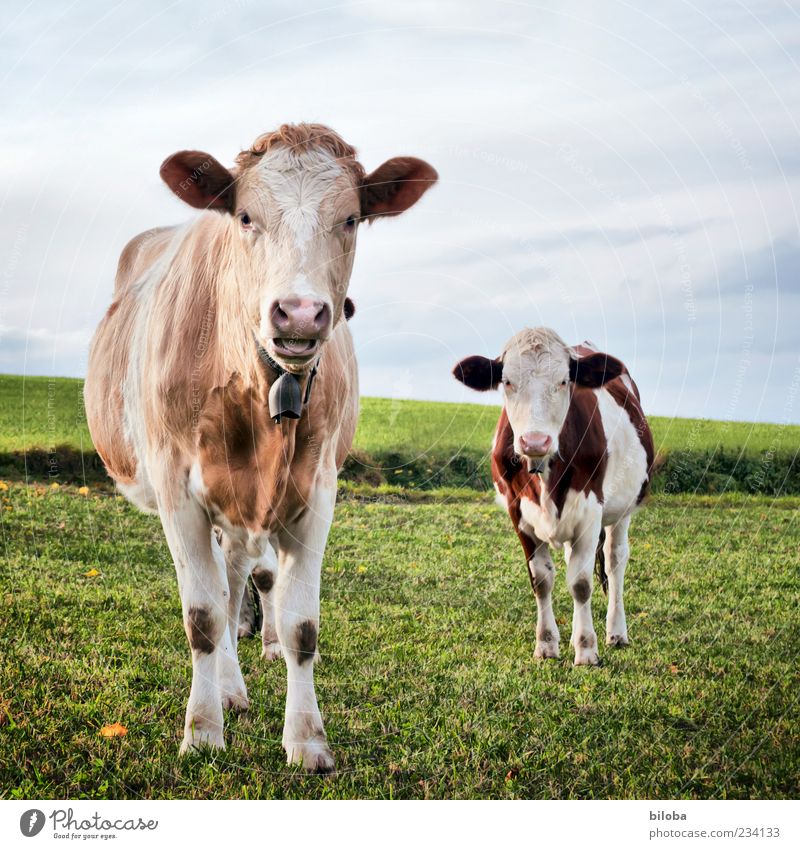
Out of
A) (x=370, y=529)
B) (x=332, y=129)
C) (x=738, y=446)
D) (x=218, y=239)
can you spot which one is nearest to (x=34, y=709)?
(x=218, y=239)

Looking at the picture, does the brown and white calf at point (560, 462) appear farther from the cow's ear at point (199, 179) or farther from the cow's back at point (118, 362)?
the cow's ear at point (199, 179)

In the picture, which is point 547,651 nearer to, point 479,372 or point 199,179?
point 479,372

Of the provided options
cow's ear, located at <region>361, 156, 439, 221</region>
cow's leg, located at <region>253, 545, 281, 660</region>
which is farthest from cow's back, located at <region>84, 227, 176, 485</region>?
cow's ear, located at <region>361, 156, 439, 221</region>

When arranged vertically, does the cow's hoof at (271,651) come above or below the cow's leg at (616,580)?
below

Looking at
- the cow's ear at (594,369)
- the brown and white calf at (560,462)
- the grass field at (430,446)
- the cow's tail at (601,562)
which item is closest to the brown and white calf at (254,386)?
the brown and white calf at (560,462)

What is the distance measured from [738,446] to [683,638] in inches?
232

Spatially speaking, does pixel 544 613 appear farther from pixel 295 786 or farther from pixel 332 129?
pixel 332 129

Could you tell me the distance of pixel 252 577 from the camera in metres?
5.89

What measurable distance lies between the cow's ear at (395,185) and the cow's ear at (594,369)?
2.17 meters

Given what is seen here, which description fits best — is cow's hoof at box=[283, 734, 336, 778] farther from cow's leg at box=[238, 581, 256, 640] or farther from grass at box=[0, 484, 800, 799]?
cow's leg at box=[238, 581, 256, 640]

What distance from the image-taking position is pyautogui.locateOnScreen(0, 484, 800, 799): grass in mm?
4105

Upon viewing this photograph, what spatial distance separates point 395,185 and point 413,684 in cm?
280

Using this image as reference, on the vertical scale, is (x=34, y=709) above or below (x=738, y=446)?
below

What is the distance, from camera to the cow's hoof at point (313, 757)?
4.14 m
